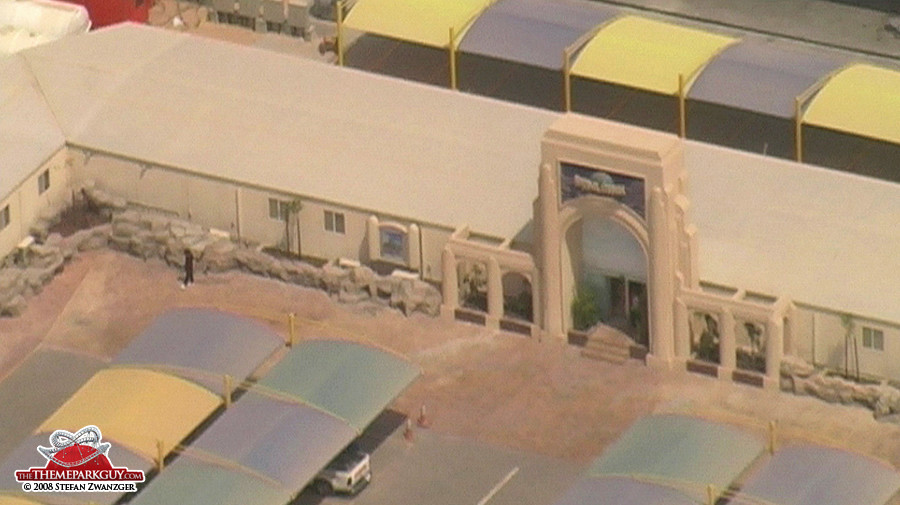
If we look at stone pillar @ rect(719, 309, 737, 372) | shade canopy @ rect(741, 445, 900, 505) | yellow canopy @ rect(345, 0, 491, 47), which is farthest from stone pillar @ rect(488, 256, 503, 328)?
shade canopy @ rect(741, 445, 900, 505)

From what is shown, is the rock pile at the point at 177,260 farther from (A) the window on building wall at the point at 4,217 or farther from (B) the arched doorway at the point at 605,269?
(B) the arched doorway at the point at 605,269

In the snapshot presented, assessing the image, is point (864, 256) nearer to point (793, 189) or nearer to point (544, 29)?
point (793, 189)

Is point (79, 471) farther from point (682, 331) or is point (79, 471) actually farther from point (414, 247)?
point (682, 331)

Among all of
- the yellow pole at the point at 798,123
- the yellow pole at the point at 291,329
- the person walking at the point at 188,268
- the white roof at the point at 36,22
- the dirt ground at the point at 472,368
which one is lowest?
the dirt ground at the point at 472,368

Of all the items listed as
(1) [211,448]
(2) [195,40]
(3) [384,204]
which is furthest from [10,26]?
(1) [211,448]

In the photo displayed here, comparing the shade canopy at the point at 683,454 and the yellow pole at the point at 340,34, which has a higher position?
the yellow pole at the point at 340,34

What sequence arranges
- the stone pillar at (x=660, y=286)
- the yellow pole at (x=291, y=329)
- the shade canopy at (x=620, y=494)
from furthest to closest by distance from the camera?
the yellow pole at (x=291, y=329) < the stone pillar at (x=660, y=286) < the shade canopy at (x=620, y=494)

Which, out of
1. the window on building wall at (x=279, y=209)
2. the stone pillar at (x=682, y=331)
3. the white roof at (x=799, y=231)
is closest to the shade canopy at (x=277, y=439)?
the stone pillar at (x=682, y=331)

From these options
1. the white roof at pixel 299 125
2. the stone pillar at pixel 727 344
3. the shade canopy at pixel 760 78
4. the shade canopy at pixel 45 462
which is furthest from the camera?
the shade canopy at pixel 760 78

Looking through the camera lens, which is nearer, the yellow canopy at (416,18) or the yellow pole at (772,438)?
the yellow pole at (772,438)
